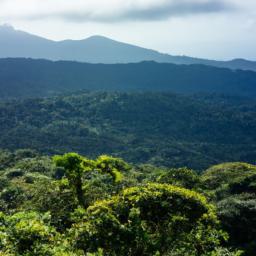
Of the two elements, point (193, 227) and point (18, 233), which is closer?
point (18, 233)

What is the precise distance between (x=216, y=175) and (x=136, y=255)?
38.2m

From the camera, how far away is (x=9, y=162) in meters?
84.1

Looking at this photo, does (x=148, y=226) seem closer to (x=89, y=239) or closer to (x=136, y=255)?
(x=136, y=255)

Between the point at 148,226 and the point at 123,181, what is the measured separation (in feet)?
68.0

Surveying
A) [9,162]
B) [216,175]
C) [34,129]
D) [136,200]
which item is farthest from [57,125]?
[136,200]

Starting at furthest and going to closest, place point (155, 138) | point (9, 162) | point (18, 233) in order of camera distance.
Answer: point (155, 138), point (9, 162), point (18, 233)

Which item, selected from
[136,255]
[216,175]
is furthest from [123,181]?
[136,255]

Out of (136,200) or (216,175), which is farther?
(216,175)

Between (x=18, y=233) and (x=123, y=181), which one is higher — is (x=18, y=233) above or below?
above

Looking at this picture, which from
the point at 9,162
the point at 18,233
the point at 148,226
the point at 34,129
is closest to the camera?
the point at 18,233

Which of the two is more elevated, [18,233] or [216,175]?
[18,233]

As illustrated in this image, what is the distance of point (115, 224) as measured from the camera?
44.0 feet

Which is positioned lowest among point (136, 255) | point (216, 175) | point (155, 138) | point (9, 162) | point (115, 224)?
point (155, 138)

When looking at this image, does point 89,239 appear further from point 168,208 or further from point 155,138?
point 155,138
